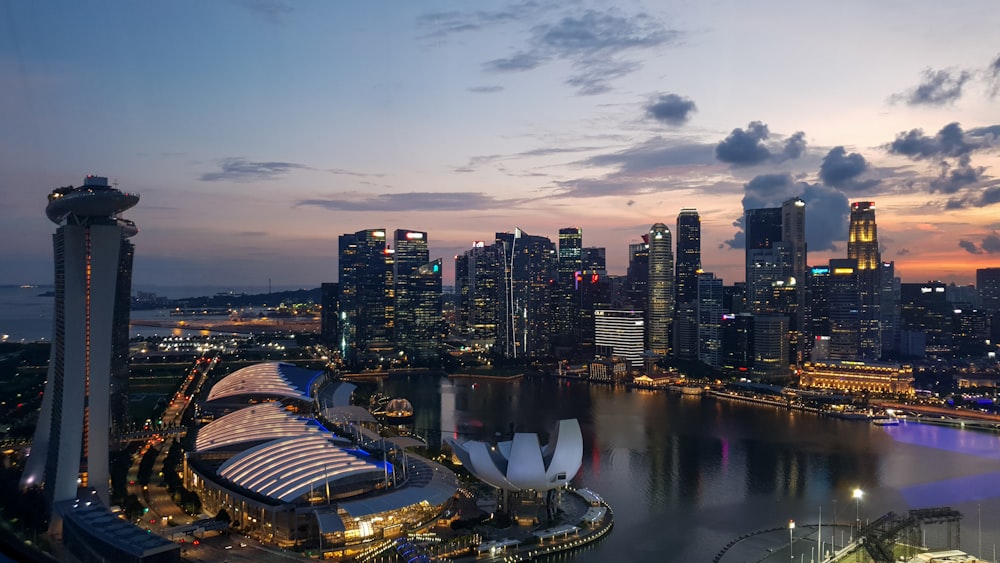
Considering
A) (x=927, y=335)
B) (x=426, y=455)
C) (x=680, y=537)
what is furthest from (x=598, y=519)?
(x=927, y=335)

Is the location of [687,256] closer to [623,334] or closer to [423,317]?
[623,334]

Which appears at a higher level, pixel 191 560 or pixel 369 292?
pixel 369 292

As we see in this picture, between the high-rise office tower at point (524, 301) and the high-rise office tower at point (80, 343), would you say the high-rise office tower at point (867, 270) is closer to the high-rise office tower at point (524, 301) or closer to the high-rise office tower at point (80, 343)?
Answer: the high-rise office tower at point (524, 301)

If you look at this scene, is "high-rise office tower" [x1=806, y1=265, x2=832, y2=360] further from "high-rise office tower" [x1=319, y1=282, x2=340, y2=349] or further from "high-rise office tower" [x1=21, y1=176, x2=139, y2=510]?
"high-rise office tower" [x1=21, y1=176, x2=139, y2=510]

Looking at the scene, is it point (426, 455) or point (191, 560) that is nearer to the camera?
point (191, 560)

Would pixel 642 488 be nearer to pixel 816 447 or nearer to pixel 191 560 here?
pixel 816 447

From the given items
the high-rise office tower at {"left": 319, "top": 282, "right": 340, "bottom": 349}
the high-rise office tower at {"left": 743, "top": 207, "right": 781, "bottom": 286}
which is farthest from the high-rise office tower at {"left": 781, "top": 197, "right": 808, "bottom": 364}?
the high-rise office tower at {"left": 319, "top": 282, "right": 340, "bottom": 349}
